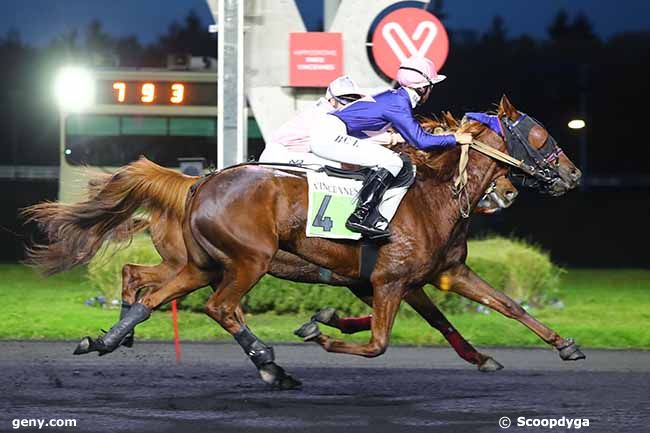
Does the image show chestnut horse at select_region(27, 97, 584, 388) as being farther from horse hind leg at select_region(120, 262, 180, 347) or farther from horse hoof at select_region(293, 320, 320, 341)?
horse hind leg at select_region(120, 262, 180, 347)

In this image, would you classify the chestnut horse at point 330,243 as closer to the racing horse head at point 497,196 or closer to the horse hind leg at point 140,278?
the racing horse head at point 497,196

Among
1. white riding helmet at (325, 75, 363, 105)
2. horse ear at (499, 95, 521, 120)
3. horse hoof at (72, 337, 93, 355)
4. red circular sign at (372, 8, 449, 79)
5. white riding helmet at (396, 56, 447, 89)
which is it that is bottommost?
horse hoof at (72, 337, 93, 355)

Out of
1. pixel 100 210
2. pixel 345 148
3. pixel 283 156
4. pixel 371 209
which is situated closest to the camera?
pixel 371 209

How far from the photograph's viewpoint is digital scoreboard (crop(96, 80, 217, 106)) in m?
22.4

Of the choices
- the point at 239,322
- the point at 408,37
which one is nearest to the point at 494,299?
the point at 239,322

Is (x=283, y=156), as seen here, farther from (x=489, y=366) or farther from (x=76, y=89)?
(x=76, y=89)

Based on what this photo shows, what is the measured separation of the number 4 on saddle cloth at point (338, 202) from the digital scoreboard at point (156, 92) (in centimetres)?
1423

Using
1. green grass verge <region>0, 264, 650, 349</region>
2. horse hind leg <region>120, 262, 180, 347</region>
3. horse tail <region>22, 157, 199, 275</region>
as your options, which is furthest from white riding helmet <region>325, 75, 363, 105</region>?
green grass verge <region>0, 264, 650, 349</region>

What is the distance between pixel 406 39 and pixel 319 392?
19.7ft

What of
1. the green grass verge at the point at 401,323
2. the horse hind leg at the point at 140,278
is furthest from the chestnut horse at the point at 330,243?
the green grass verge at the point at 401,323

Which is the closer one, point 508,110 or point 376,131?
point 376,131

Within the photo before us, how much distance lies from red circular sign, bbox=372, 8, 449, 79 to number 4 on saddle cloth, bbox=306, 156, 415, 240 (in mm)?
Result: 5111

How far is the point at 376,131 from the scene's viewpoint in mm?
8789

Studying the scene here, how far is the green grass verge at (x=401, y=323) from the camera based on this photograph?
11.8 m
